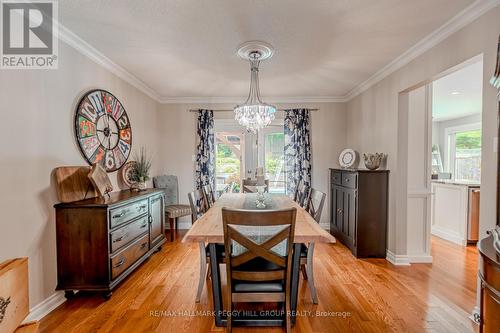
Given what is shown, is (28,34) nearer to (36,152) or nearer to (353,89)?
(36,152)

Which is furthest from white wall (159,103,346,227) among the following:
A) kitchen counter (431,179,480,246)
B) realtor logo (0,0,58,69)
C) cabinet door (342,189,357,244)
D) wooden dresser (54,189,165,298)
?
realtor logo (0,0,58,69)

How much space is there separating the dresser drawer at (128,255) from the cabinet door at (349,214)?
9.00 ft

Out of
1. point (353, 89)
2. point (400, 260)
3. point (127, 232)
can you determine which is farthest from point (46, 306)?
point (353, 89)

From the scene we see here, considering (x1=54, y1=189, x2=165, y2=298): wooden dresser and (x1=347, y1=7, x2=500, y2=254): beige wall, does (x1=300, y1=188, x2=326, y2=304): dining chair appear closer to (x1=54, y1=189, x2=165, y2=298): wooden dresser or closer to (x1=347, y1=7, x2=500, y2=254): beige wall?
(x1=347, y1=7, x2=500, y2=254): beige wall

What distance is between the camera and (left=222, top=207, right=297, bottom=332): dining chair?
1.59 metres

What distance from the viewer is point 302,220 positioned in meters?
2.12

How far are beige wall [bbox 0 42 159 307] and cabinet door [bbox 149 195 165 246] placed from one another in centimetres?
99

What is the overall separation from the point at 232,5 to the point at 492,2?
76.7 inches

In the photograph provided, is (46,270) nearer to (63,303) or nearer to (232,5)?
(63,303)

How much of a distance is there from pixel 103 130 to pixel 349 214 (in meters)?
3.42

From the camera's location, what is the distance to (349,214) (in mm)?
3566

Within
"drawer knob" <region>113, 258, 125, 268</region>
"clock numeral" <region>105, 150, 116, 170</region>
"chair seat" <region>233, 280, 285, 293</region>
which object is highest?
"clock numeral" <region>105, 150, 116, 170</region>

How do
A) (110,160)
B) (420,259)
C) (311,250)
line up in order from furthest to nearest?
(420,259) < (110,160) < (311,250)

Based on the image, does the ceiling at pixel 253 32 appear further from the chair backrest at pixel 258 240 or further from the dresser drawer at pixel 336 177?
the chair backrest at pixel 258 240
